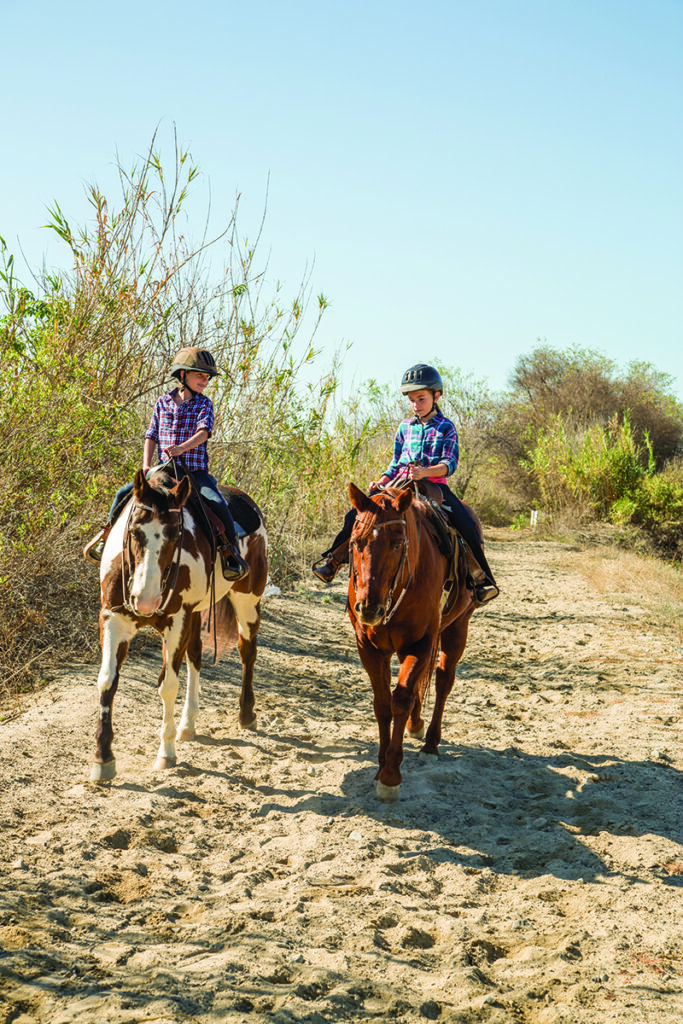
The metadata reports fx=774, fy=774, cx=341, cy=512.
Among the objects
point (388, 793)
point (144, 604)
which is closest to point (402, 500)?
point (144, 604)

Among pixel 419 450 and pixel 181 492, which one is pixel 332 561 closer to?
pixel 419 450

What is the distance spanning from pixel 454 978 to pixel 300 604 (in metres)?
8.85

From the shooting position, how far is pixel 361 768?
5.77 metres

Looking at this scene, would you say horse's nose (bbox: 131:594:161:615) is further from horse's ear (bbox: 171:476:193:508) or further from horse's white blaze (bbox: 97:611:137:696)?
horse's ear (bbox: 171:476:193:508)

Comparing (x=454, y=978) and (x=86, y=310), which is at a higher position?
(x=86, y=310)

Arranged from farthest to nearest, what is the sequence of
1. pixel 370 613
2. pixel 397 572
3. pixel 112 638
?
pixel 112 638 → pixel 397 572 → pixel 370 613

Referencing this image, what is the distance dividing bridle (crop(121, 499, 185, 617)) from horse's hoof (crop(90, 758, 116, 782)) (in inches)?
40.1

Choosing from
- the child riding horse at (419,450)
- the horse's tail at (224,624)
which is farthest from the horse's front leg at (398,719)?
the horse's tail at (224,624)

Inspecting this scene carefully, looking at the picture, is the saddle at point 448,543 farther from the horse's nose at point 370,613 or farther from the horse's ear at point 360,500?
the horse's nose at point 370,613

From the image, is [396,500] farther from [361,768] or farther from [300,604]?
[300,604]

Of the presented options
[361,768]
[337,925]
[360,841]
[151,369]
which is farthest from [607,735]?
[151,369]

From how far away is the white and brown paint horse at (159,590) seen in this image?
16.7 feet

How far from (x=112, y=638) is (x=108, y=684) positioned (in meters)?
0.31

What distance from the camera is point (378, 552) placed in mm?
4801
